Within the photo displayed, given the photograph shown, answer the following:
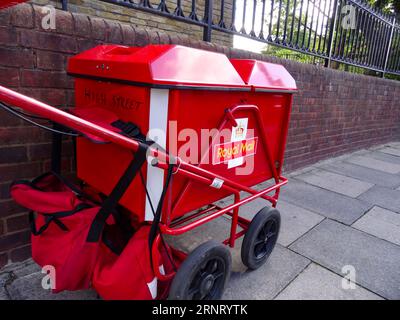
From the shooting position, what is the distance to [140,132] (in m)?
1.52

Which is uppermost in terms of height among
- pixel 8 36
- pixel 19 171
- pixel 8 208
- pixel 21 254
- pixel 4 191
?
pixel 8 36

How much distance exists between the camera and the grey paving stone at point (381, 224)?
306cm

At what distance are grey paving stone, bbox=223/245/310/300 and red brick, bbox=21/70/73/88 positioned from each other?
1822mm

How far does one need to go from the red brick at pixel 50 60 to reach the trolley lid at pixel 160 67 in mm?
290

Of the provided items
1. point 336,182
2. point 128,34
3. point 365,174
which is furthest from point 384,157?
point 128,34

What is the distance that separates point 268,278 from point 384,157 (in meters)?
5.46

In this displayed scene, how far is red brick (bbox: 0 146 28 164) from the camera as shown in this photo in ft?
6.50

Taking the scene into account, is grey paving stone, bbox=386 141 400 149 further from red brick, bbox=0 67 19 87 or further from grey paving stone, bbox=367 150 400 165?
red brick, bbox=0 67 19 87

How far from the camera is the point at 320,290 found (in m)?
2.20

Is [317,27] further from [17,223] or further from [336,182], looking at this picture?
[17,223]

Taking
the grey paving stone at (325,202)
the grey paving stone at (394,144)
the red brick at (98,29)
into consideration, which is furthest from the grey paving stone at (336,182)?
the grey paving stone at (394,144)

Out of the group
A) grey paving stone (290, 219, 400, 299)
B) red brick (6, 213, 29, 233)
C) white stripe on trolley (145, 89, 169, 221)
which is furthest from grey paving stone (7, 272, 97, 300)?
Answer: grey paving stone (290, 219, 400, 299)

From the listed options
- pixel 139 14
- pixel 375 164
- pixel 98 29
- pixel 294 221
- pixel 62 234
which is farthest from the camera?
→ pixel 375 164

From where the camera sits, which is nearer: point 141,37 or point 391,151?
point 141,37
